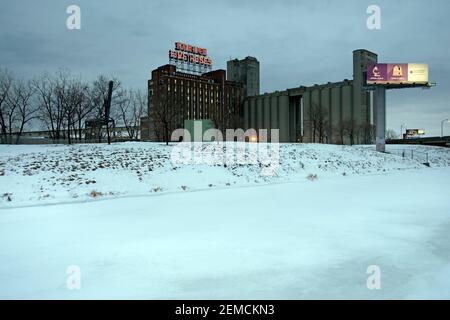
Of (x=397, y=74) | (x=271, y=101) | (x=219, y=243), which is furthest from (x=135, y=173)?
(x=271, y=101)

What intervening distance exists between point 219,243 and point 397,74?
147 feet

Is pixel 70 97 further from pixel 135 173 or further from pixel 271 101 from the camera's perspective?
pixel 271 101

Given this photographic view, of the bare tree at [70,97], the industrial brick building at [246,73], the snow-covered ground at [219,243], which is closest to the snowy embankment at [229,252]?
the snow-covered ground at [219,243]

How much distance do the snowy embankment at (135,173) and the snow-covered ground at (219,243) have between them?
0.52 feet

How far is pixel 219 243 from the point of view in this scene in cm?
655

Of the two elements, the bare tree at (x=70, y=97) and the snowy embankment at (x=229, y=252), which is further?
the bare tree at (x=70, y=97)

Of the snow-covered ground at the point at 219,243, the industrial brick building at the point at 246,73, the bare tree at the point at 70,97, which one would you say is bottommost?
the snow-covered ground at the point at 219,243

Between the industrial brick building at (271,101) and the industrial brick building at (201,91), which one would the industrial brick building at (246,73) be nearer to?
the industrial brick building at (271,101)

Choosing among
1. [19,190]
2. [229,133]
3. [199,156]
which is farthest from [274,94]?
[19,190]

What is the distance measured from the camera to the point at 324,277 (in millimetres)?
4715

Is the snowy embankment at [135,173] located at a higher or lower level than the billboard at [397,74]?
lower

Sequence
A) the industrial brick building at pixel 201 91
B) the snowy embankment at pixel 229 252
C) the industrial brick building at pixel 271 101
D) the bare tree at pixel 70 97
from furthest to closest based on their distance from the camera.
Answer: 1. the industrial brick building at pixel 201 91
2. the industrial brick building at pixel 271 101
3. the bare tree at pixel 70 97
4. the snowy embankment at pixel 229 252

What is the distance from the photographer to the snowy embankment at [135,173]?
14.4 metres
